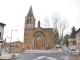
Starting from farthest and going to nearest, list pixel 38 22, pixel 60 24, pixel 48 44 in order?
1. pixel 38 22
2. pixel 48 44
3. pixel 60 24

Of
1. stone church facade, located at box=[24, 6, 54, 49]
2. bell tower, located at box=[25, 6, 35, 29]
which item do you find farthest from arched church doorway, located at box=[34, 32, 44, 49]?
bell tower, located at box=[25, 6, 35, 29]

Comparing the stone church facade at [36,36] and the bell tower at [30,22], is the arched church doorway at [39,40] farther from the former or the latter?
the bell tower at [30,22]

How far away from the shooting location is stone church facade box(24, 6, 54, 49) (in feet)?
190

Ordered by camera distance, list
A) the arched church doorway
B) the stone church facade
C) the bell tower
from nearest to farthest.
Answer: the stone church facade, the arched church doorway, the bell tower

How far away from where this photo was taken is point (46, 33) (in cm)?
5894

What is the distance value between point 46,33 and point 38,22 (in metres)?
6.66

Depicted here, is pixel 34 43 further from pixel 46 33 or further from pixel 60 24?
pixel 60 24

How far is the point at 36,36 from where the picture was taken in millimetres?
59250

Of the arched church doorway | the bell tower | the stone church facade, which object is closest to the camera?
the stone church facade

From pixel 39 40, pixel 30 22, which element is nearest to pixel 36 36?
pixel 39 40

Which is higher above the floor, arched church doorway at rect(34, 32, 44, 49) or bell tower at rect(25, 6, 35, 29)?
bell tower at rect(25, 6, 35, 29)

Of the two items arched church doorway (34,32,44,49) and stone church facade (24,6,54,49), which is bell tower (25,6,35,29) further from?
arched church doorway (34,32,44,49)

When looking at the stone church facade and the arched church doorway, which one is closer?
the stone church facade

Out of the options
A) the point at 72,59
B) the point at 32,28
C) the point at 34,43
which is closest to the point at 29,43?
the point at 34,43
